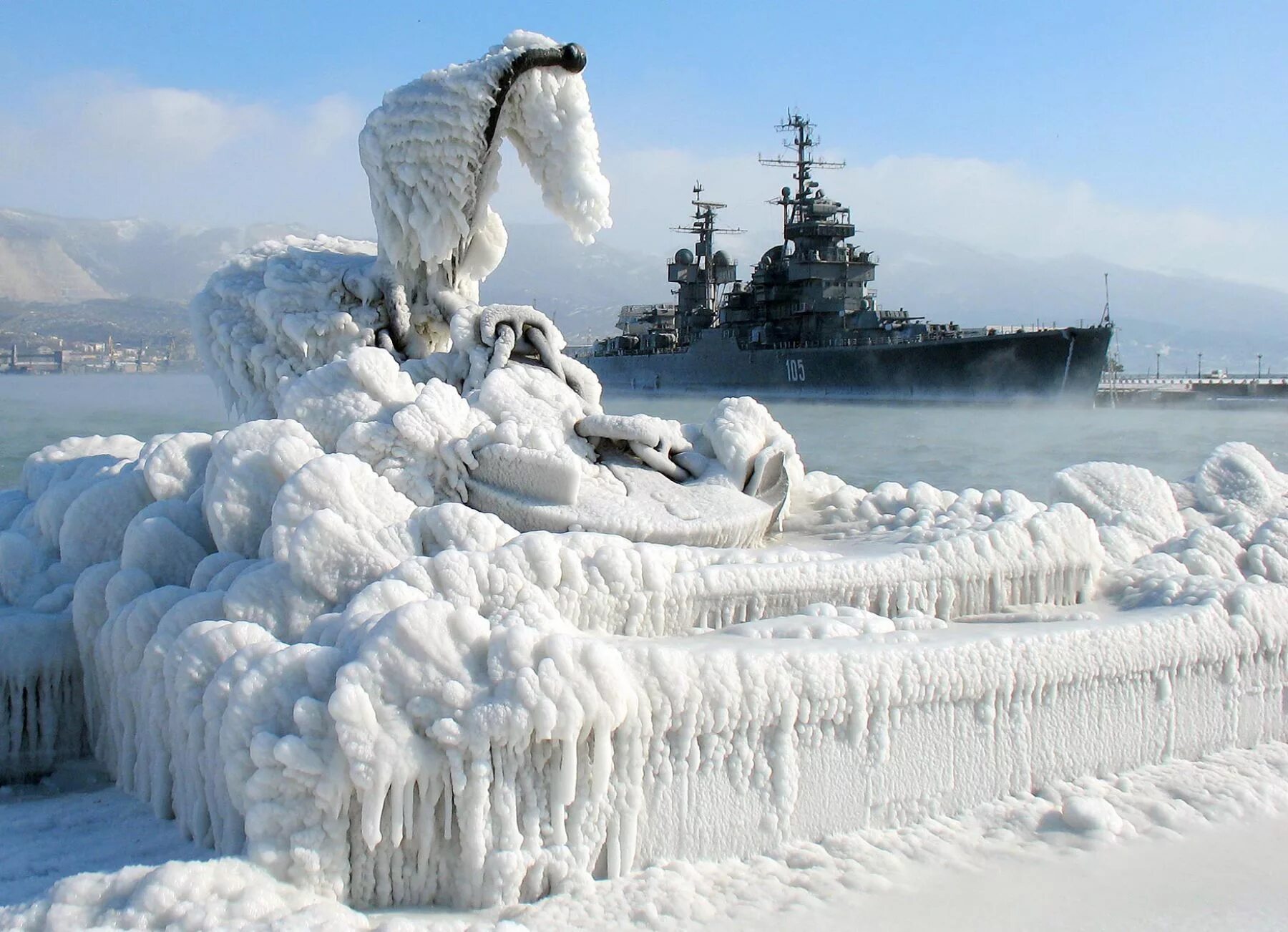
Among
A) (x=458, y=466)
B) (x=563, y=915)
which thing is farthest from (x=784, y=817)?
(x=458, y=466)

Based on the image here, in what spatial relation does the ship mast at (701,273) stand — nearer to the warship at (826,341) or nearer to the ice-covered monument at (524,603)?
the warship at (826,341)

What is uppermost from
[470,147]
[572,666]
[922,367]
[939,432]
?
[470,147]

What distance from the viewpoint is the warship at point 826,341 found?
96.7 feet

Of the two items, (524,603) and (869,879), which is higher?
(524,603)

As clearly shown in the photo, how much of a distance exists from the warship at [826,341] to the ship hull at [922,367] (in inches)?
1.2

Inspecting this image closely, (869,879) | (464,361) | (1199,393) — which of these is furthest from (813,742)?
(1199,393)

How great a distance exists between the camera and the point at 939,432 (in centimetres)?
2088

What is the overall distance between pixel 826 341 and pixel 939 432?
43.9ft

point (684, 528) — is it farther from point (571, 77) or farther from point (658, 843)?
point (571, 77)

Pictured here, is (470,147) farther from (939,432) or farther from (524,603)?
(939,432)

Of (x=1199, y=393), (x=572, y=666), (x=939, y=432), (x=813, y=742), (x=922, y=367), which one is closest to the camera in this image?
(x=572, y=666)

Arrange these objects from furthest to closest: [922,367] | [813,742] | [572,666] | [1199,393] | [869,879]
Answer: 1. [1199,393]
2. [922,367]
3. [813,742]
4. [869,879]
5. [572,666]

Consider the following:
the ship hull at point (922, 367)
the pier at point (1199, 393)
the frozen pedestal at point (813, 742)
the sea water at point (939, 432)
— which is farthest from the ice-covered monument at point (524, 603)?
the pier at point (1199, 393)

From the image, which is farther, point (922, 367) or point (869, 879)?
point (922, 367)
